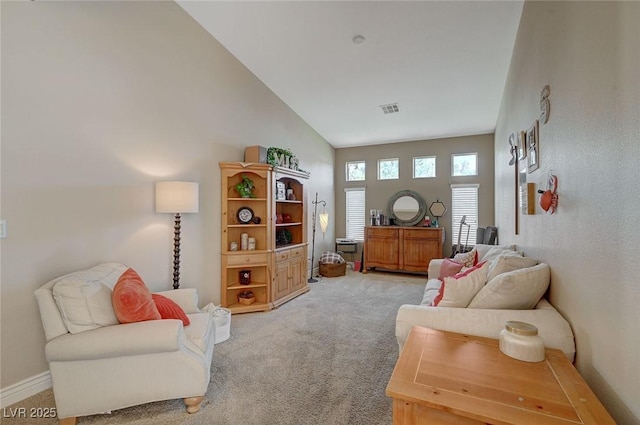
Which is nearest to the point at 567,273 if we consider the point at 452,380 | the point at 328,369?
the point at 452,380

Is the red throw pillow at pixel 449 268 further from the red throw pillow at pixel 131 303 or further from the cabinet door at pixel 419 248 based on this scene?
the red throw pillow at pixel 131 303

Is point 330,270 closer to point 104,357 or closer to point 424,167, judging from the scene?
point 424,167

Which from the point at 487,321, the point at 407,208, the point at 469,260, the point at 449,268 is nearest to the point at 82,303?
the point at 487,321

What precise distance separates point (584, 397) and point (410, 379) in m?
0.58

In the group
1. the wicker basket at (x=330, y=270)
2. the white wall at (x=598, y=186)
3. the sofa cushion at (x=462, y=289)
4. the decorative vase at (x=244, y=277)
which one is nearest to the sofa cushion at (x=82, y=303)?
the decorative vase at (x=244, y=277)

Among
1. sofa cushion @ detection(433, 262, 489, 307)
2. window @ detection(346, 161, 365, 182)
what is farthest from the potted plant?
window @ detection(346, 161, 365, 182)

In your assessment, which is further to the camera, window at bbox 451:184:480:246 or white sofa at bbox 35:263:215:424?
window at bbox 451:184:480:246

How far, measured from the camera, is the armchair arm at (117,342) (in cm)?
158

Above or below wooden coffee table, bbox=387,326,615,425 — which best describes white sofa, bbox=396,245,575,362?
above

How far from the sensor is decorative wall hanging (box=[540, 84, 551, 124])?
1784mm

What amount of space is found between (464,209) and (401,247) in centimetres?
165

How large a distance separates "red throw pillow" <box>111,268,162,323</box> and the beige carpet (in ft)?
2.03

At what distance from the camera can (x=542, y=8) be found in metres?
1.95

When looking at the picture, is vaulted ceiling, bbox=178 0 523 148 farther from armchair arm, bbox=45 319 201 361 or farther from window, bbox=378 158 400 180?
armchair arm, bbox=45 319 201 361
